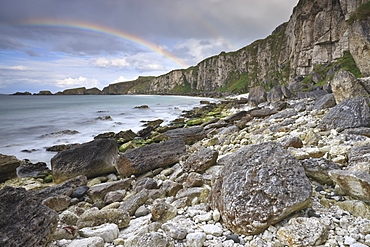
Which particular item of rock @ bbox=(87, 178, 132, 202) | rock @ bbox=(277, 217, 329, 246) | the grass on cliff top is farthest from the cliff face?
rock @ bbox=(87, 178, 132, 202)

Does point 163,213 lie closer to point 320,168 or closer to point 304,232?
point 304,232

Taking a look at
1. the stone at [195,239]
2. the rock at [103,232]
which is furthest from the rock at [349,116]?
the rock at [103,232]

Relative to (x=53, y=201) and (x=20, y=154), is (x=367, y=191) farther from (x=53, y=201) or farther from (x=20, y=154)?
(x=20, y=154)

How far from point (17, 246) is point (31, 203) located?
68cm

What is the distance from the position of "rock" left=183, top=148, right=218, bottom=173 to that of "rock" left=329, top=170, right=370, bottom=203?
3.56 meters

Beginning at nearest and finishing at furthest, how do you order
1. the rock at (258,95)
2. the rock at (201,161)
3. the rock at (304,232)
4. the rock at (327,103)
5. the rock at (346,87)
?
the rock at (304,232) < the rock at (201,161) < the rock at (346,87) < the rock at (327,103) < the rock at (258,95)

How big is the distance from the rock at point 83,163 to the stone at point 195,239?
6825mm

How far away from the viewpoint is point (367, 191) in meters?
3.04

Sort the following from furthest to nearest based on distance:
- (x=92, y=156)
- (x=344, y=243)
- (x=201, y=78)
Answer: (x=201, y=78)
(x=92, y=156)
(x=344, y=243)

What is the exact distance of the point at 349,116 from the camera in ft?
23.5

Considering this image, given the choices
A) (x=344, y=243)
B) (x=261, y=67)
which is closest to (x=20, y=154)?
(x=344, y=243)

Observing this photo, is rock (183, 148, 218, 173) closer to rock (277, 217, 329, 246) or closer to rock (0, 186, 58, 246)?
rock (277, 217, 329, 246)

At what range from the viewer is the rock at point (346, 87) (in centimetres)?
1101

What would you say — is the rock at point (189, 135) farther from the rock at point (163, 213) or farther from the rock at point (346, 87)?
the rock at point (163, 213)
